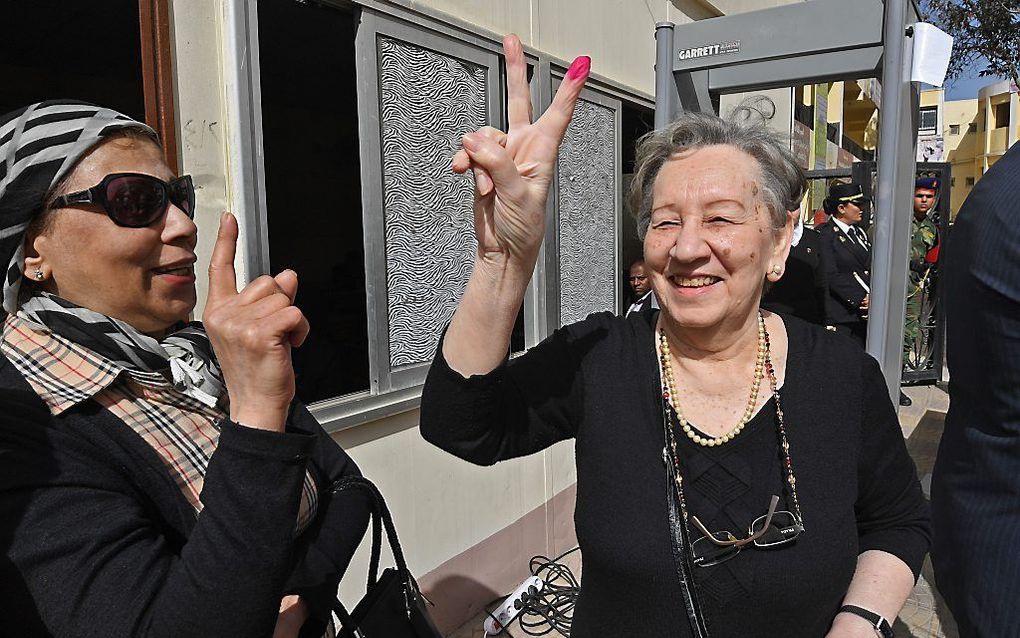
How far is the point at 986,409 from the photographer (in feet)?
4.28

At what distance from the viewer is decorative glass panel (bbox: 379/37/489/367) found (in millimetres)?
3121

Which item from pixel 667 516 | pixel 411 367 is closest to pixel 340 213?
pixel 411 367

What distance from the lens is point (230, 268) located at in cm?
116

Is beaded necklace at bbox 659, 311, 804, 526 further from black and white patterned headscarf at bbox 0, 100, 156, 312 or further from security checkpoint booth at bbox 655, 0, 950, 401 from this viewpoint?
security checkpoint booth at bbox 655, 0, 950, 401

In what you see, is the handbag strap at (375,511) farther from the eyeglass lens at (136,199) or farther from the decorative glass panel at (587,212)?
the decorative glass panel at (587,212)

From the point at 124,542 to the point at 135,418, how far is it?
24 centimetres

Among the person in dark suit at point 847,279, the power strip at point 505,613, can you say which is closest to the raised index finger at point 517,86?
the power strip at point 505,613

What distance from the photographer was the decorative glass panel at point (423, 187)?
3121 millimetres

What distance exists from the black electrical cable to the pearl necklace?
2.13 metres

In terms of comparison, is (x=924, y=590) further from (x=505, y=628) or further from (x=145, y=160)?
(x=145, y=160)

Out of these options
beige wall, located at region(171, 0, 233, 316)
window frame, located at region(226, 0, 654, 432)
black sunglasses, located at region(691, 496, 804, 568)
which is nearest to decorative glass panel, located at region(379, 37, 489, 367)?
window frame, located at region(226, 0, 654, 432)

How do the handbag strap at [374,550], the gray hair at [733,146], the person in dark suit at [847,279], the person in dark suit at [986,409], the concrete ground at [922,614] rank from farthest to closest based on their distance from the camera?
the person in dark suit at [847,279], the concrete ground at [922,614], the gray hair at [733,146], the handbag strap at [374,550], the person in dark suit at [986,409]

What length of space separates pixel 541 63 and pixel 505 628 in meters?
2.99

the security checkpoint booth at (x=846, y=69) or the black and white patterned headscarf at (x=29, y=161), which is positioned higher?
the security checkpoint booth at (x=846, y=69)
